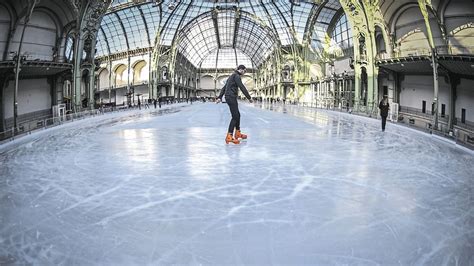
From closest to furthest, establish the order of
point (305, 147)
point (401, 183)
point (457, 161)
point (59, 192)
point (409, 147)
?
point (59, 192), point (401, 183), point (457, 161), point (305, 147), point (409, 147)

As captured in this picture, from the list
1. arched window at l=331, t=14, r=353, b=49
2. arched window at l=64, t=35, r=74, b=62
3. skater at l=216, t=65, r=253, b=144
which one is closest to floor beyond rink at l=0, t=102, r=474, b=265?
Answer: skater at l=216, t=65, r=253, b=144

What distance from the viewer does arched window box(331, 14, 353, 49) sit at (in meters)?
43.5

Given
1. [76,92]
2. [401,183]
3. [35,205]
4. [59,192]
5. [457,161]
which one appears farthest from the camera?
[76,92]

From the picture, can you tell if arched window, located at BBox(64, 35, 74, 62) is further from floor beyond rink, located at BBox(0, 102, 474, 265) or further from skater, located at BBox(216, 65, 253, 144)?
floor beyond rink, located at BBox(0, 102, 474, 265)

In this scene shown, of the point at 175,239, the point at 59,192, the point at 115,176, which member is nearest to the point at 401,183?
the point at 175,239

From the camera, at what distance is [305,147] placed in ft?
28.9

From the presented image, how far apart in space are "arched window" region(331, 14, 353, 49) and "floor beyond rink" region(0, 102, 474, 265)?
1527 inches

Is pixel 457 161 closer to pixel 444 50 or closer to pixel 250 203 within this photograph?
pixel 250 203

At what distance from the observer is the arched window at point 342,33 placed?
43.5 m

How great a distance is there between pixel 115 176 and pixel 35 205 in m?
1.50

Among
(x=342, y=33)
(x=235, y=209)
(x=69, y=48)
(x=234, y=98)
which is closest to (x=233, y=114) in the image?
(x=234, y=98)

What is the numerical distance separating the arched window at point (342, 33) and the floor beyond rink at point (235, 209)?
38777 mm

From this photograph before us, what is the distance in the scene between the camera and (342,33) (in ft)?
150

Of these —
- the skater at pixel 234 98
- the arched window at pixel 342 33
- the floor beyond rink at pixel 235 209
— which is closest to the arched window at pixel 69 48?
the skater at pixel 234 98
